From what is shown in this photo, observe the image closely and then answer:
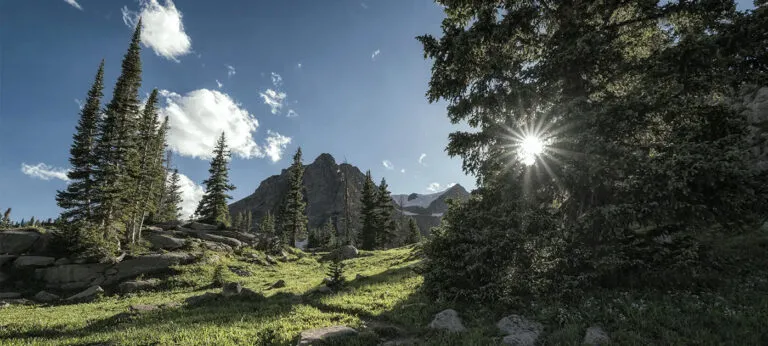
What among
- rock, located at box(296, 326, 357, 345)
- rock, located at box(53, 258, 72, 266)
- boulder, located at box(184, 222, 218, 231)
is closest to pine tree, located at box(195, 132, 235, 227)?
boulder, located at box(184, 222, 218, 231)

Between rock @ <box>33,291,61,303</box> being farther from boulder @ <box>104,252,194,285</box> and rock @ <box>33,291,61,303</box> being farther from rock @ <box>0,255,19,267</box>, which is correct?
rock @ <box>0,255,19,267</box>

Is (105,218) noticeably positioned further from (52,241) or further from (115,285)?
(115,285)

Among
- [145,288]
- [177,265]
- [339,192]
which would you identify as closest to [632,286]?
[145,288]

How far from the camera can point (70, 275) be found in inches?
940

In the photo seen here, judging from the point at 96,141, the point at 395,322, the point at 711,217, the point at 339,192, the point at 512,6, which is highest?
the point at 339,192

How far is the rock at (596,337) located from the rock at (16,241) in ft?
120

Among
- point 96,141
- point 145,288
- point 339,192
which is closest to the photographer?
point 145,288

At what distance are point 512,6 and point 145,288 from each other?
26715 mm

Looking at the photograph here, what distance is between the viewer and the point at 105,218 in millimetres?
28125

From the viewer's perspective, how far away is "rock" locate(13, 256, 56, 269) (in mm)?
24047

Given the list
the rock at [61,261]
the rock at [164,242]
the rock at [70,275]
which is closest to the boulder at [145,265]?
the rock at [70,275]

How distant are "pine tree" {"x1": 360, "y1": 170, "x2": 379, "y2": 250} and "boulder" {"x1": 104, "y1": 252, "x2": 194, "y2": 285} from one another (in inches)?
1119

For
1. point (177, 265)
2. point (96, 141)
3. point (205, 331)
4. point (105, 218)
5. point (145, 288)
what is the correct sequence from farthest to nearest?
point (96, 141), point (105, 218), point (177, 265), point (145, 288), point (205, 331)

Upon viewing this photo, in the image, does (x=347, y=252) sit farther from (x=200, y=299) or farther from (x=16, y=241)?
(x=16, y=241)
